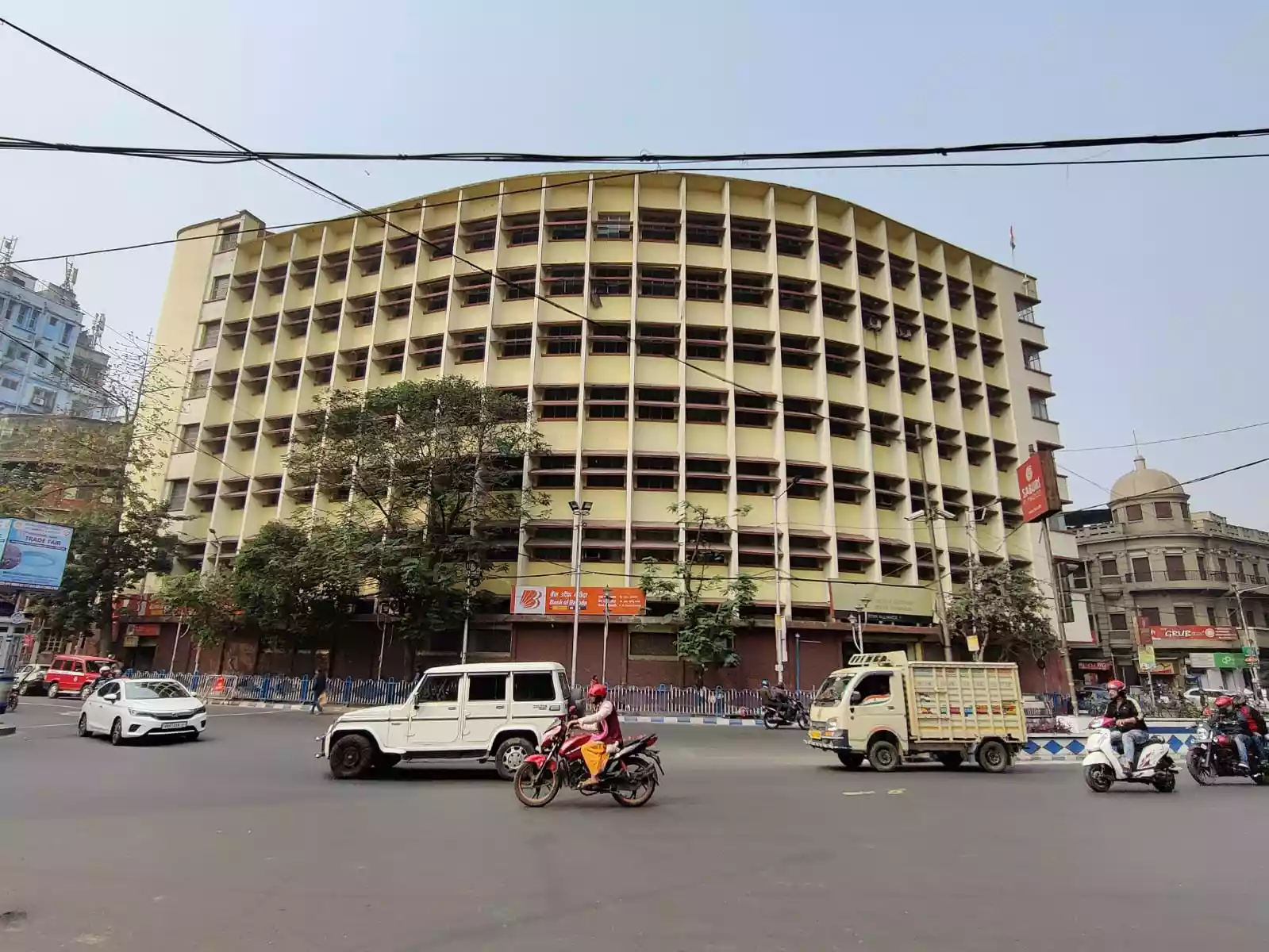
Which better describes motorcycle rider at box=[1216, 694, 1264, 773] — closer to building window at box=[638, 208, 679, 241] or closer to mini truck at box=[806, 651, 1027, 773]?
mini truck at box=[806, 651, 1027, 773]

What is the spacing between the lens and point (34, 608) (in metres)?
33.5

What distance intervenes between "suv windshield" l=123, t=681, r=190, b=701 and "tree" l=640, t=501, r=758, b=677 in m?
16.0

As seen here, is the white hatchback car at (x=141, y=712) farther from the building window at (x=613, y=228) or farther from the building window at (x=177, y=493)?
the building window at (x=613, y=228)

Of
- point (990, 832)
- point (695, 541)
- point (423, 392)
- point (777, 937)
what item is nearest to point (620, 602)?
point (695, 541)

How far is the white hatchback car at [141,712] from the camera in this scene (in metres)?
14.0

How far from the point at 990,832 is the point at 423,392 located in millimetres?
25119

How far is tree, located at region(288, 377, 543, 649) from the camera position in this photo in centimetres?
2611

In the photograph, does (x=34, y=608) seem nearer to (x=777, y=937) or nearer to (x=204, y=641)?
(x=204, y=641)

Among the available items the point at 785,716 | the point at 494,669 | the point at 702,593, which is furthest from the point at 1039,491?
the point at 494,669

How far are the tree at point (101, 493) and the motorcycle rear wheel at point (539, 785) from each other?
104ft

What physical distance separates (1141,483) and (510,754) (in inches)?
2202

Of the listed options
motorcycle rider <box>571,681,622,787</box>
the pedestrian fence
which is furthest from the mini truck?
the pedestrian fence

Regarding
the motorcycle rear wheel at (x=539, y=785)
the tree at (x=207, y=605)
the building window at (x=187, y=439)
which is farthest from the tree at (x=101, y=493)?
the motorcycle rear wheel at (x=539, y=785)

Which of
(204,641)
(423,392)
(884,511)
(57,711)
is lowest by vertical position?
(57,711)
